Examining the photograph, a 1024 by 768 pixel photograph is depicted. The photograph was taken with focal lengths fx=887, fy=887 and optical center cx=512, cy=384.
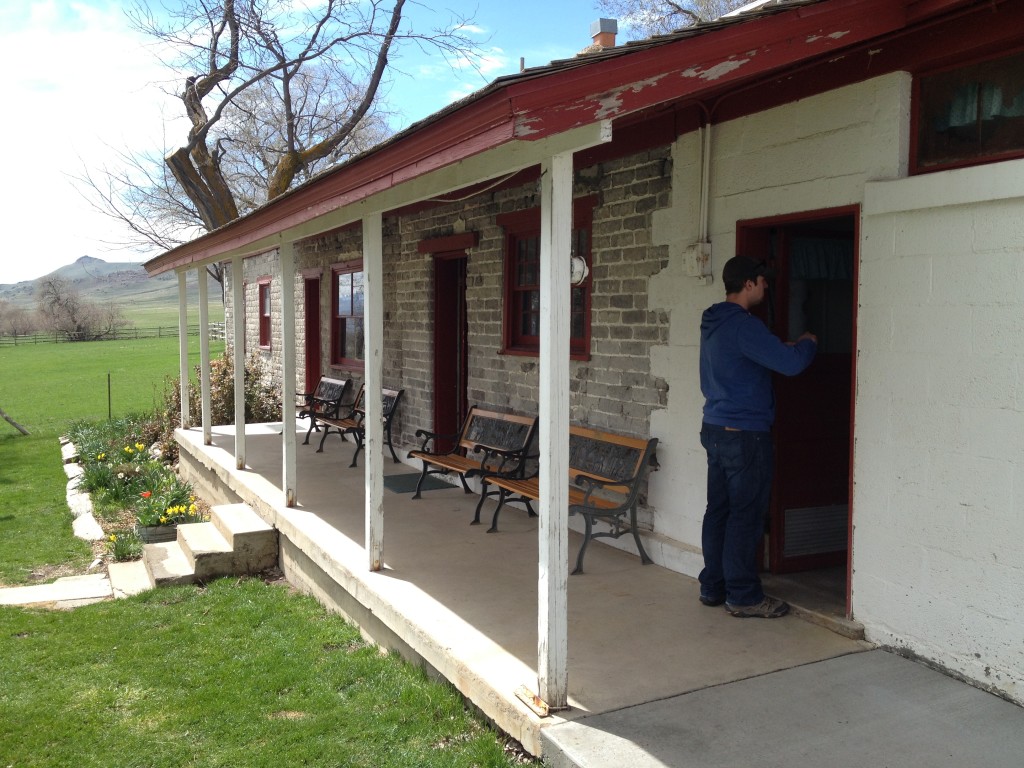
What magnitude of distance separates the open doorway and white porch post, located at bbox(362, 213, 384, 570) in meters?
2.22

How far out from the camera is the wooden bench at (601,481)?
572cm

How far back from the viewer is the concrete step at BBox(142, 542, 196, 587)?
6.93 metres

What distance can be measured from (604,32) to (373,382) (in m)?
3.08

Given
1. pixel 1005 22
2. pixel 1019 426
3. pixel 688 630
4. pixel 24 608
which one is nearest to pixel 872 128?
pixel 1005 22

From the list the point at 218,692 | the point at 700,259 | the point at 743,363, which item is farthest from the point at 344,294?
the point at 743,363

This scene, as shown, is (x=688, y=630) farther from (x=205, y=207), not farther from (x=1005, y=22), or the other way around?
(x=205, y=207)

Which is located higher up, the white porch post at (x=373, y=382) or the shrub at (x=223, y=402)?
the white porch post at (x=373, y=382)

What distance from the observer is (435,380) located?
936 centimetres

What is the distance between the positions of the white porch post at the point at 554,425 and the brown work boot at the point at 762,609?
1.48m

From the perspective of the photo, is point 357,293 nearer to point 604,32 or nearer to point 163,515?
point 163,515

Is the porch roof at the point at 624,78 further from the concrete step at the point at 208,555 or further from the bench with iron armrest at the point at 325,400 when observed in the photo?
the bench with iron armrest at the point at 325,400

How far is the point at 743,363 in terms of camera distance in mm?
4703

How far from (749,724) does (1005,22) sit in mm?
3089

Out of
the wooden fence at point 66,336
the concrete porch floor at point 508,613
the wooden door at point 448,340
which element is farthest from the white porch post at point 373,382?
the wooden fence at point 66,336
